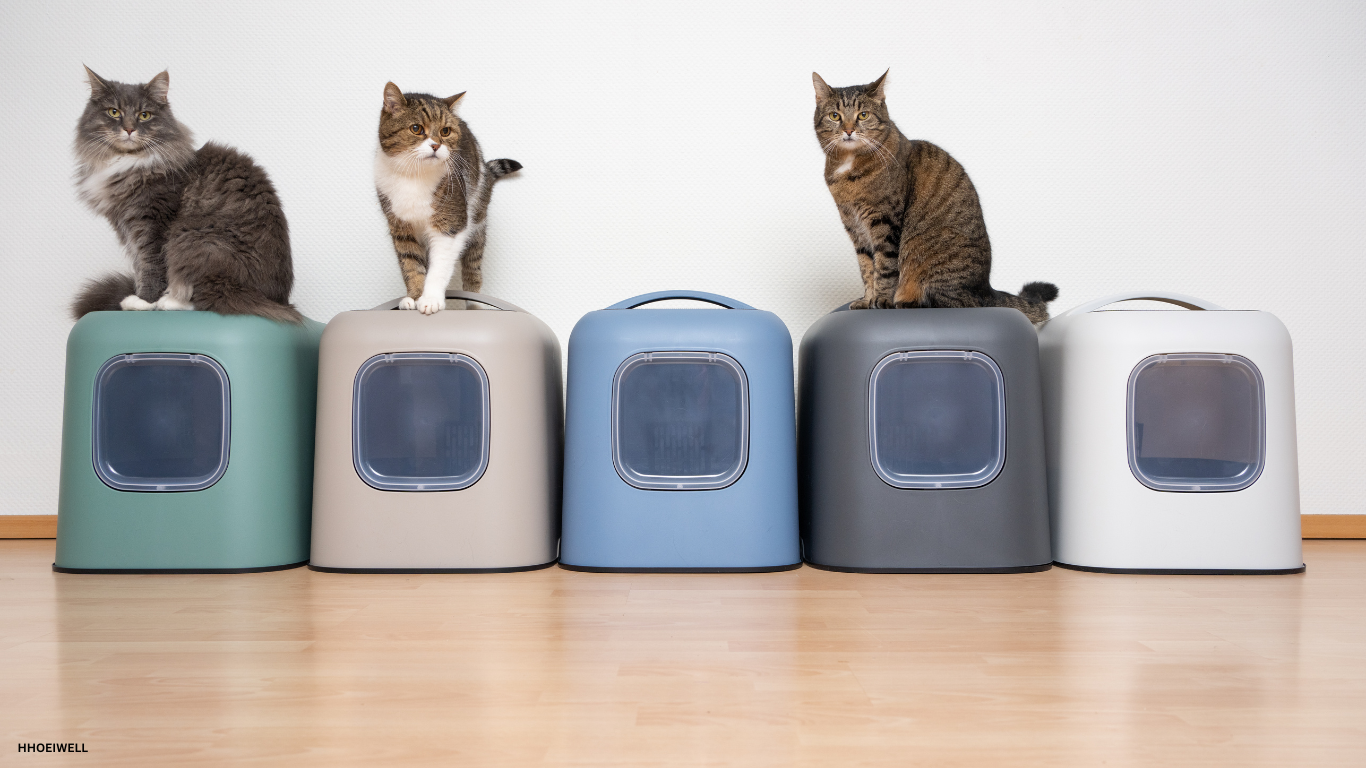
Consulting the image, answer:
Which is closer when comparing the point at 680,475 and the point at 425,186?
the point at 680,475

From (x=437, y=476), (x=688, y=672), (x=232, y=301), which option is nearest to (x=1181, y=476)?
(x=688, y=672)

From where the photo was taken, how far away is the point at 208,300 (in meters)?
1.37

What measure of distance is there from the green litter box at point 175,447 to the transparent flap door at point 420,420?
0.17m

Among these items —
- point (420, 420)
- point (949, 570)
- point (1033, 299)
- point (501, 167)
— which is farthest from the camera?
point (501, 167)

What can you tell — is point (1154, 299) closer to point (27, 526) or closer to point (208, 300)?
point (208, 300)

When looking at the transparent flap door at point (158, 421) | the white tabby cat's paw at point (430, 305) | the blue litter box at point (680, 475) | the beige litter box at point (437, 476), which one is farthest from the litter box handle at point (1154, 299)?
the transparent flap door at point (158, 421)

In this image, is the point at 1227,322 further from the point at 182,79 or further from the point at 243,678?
the point at 182,79

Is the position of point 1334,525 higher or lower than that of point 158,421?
lower

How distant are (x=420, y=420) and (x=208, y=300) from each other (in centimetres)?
43

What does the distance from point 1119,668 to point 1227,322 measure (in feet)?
2.69

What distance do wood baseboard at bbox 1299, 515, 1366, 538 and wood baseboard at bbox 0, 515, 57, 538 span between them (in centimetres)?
297

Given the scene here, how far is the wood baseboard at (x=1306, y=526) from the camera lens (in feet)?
5.85

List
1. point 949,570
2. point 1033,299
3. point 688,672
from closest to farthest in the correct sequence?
point 688,672 < point 949,570 < point 1033,299

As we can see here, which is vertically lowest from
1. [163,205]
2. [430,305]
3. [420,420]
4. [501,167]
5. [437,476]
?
[437,476]
